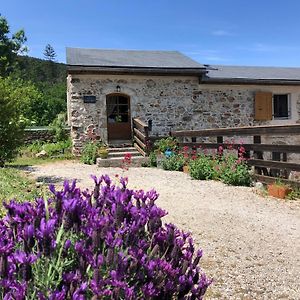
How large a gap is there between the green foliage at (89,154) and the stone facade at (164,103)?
0.91 m

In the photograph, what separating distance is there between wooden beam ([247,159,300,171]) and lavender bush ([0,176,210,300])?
5696 millimetres

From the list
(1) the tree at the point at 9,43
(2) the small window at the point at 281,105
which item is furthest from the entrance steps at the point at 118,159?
(1) the tree at the point at 9,43

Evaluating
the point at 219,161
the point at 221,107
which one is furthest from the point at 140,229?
the point at 221,107

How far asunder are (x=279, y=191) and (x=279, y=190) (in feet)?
0.06

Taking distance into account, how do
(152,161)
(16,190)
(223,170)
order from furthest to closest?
(152,161) → (223,170) → (16,190)

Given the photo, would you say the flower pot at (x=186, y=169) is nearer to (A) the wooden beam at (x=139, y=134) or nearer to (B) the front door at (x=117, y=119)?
(A) the wooden beam at (x=139, y=134)

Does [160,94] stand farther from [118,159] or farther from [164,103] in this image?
[118,159]

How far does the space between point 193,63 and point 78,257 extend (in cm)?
1534

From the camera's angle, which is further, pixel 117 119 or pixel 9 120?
pixel 117 119

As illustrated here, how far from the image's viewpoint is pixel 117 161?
12.2 meters

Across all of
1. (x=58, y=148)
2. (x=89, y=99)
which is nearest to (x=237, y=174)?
(x=89, y=99)

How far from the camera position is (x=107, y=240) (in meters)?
1.61

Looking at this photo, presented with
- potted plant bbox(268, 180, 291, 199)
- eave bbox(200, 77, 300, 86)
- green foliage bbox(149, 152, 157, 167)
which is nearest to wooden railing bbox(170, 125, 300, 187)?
potted plant bbox(268, 180, 291, 199)

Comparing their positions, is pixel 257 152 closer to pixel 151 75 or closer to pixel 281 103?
pixel 151 75
